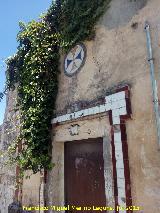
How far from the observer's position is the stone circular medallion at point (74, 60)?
5.83 meters

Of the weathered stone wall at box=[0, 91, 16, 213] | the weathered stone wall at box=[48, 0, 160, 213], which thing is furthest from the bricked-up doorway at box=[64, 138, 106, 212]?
the weathered stone wall at box=[0, 91, 16, 213]

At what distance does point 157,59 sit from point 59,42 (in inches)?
122

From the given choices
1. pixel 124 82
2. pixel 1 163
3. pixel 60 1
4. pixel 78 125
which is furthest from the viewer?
pixel 1 163

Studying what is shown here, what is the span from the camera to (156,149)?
3979 millimetres

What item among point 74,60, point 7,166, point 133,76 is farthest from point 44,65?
point 7,166

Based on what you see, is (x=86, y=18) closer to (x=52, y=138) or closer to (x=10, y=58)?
(x=52, y=138)

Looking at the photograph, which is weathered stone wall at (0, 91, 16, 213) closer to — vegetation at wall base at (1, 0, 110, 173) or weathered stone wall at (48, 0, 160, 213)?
vegetation at wall base at (1, 0, 110, 173)

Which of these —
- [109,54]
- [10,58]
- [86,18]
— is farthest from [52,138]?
[10,58]

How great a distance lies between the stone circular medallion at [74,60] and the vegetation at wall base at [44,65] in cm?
15

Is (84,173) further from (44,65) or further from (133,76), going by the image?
(44,65)

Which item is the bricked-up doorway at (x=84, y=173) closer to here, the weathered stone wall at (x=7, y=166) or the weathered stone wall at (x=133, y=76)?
the weathered stone wall at (x=133, y=76)

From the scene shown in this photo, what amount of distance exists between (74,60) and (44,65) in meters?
0.98

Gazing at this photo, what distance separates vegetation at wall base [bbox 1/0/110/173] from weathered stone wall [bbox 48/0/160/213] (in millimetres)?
469

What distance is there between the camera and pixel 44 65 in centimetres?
661
